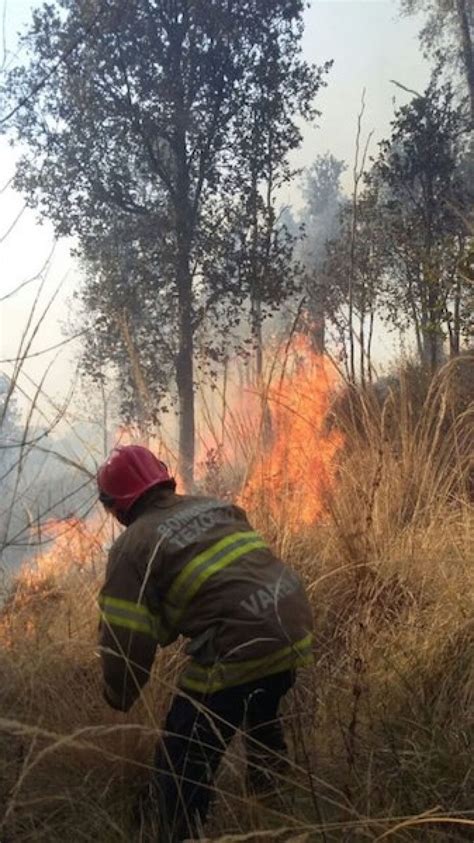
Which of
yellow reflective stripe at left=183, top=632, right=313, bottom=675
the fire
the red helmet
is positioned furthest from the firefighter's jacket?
the fire

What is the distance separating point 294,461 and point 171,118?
445 inches

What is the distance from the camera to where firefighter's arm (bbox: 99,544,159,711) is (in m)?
2.23

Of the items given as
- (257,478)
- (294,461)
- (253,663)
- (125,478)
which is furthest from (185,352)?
(253,663)

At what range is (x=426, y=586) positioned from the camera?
3.36 m

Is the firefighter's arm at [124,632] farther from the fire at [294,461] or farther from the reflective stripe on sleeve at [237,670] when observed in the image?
the fire at [294,461]

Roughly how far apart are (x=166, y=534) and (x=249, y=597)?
1.00 ft

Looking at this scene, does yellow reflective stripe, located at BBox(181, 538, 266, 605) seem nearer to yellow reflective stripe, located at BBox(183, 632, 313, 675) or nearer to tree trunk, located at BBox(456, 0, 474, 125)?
yellow reflective stripe, located at BBox(183, 632, 313, 675)

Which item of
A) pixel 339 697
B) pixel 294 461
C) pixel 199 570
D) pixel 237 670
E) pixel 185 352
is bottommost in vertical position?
pixel 339 697

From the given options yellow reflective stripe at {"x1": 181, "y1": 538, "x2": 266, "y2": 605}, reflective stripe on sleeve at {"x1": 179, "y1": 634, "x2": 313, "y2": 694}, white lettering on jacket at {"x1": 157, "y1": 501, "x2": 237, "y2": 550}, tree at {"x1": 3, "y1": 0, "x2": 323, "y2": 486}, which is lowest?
reflective stripe on sleeve at {"x1": 179, "y1": 634, "x2": 313, "y2": 694}

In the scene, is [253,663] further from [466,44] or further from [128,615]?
[466,44]

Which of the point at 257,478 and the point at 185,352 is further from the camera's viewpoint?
the point at 185,352

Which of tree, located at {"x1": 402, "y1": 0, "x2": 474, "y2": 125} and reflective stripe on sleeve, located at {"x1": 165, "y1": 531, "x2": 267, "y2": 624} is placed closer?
reflective stripe on sleeve, located at {"x1": 165, "y1": 531, "x2": 267, "y2": 624}

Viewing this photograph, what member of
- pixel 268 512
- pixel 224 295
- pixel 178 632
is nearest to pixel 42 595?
pixel 268 512

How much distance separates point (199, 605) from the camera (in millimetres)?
2258
